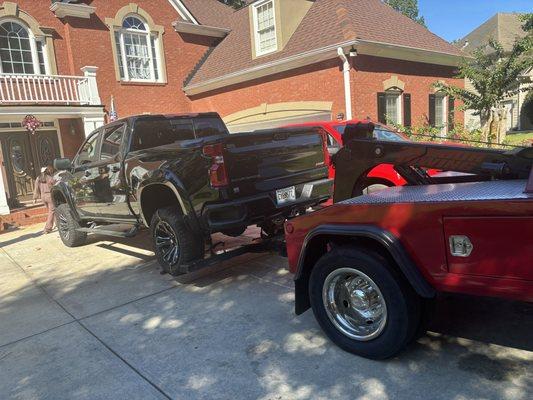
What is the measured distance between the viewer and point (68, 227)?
812 cm

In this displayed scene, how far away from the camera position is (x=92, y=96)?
48.5ft

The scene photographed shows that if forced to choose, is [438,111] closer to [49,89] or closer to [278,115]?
[278,115]

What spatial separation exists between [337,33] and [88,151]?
335 inches

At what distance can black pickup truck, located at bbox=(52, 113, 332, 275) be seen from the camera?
15.8ft

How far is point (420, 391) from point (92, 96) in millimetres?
14343

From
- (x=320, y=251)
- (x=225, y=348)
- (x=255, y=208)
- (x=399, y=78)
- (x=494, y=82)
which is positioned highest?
(x=399, y=78)

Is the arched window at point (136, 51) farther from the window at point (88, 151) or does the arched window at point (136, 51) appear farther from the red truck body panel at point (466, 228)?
the red truck body panel at point (466, 228)

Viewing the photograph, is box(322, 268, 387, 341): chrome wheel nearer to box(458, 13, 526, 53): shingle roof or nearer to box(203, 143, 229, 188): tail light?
box(203, 143, 229, 188): tail light

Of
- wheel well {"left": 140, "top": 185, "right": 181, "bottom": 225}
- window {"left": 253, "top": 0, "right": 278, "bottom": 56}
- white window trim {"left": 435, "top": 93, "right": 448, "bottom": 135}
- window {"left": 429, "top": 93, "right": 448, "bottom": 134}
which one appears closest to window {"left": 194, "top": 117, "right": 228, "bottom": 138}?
wheel well {"left": 140, "top": 185, "right": 181, "bottom": 225}

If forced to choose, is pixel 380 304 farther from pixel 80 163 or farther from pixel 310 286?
pixel 80 163

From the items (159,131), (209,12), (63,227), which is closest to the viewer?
(159,131)

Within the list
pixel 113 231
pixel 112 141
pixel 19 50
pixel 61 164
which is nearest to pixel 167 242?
pixel 113 231

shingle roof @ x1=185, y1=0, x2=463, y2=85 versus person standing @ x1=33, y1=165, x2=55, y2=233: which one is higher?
shingle roof @ x1=185, y1=0, x2=463, y2=85

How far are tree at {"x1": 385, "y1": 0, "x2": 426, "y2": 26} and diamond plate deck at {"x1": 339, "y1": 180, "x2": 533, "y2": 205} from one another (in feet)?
196
